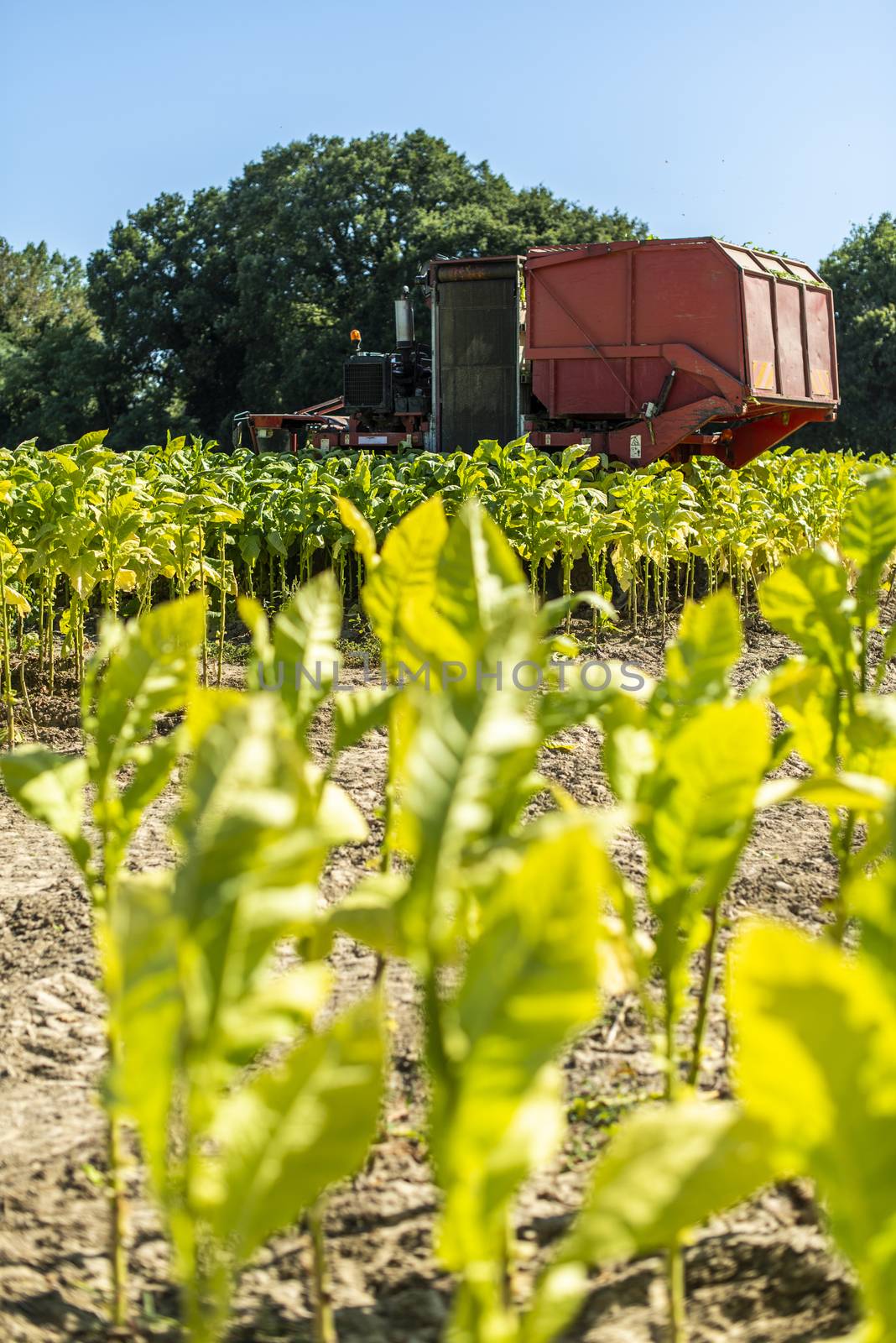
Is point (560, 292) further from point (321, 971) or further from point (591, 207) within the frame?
point (591, 207)

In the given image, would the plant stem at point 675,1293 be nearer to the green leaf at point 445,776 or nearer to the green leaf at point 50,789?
the green leaf at point 445,776

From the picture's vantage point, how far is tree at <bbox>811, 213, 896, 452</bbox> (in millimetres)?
28469

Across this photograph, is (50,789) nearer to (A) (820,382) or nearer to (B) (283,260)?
(A) (820,382)

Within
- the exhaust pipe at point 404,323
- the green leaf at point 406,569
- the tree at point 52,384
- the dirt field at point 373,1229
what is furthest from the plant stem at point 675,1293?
the tree at point 52,384

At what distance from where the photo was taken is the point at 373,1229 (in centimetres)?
161

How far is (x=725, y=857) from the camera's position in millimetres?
1314

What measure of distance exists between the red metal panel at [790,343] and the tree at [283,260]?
18.5 metres

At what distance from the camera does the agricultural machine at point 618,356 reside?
1147 cm

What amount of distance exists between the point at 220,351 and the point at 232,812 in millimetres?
34645

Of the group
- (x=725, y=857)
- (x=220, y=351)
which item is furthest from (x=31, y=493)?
(x=220, y=351)

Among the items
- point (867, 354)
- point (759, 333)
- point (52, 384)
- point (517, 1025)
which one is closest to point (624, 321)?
point (759, 333)

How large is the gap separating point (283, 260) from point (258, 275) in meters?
0.80

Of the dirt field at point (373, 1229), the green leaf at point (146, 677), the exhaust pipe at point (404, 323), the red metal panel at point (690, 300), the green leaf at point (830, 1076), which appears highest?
the exhaust pipe at point (404, 323)

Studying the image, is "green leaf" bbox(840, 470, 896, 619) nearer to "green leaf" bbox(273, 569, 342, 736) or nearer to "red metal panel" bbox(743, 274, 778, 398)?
"green leaf" bbox(273, 569, 342, 736)
